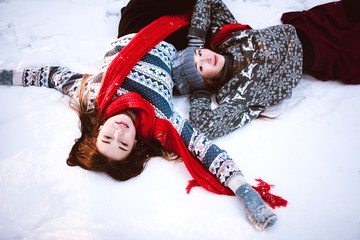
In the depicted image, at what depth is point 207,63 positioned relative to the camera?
1131mm

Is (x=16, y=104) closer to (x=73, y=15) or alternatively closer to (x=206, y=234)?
(x=73, y=15)

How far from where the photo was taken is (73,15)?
1.41 meters

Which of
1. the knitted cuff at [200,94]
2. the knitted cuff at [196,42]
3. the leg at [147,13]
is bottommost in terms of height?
the knitted cuff at [200,94]

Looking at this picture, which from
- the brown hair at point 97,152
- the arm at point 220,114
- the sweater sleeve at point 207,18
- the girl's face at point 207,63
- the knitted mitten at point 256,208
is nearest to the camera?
the knitted mitten at point 256,208

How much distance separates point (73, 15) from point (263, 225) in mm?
1549

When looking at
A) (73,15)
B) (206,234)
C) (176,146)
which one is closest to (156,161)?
(176,146)

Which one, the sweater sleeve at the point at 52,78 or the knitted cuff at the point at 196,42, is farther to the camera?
the knitted cuff at the point at 196,42

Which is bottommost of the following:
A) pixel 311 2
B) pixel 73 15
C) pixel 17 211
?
pixel 17 211

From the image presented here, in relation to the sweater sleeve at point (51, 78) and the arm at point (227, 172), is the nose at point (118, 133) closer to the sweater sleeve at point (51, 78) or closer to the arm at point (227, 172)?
the arm at point (227, 172)

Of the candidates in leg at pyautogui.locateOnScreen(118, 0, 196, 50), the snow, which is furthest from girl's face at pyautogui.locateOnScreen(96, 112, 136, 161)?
leg at pyautogui.locateOnScreen(118, 0, 196, 50)

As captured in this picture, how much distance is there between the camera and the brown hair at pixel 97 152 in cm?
88

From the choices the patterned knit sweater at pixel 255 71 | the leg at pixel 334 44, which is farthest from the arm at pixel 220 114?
the leg at pixel 334 44

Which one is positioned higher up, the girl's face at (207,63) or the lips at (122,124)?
the girl's face at (207,63)

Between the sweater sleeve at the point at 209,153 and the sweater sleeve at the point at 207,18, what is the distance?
1.78ft
